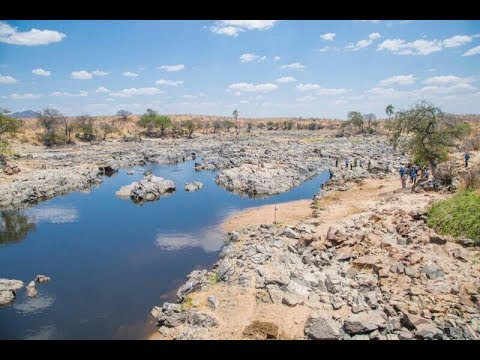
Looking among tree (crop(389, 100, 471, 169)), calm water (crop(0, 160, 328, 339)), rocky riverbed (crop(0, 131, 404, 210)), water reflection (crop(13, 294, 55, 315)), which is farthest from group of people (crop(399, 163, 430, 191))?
water reflection (crop(13, 294, 55, 315))

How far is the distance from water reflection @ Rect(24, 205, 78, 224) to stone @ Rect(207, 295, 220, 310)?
1776 cm

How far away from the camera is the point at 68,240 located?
23.3 meters

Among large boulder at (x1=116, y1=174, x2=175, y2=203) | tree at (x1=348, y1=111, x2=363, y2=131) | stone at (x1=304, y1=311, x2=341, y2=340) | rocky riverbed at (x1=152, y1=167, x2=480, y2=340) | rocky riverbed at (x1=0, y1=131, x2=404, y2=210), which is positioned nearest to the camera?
stone at (x1=304, y1=311, x2=341, y2=340)

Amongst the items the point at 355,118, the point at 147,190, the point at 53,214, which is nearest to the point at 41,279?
the point at 53,214

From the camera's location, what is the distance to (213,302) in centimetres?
1312

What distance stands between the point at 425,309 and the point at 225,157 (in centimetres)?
4362

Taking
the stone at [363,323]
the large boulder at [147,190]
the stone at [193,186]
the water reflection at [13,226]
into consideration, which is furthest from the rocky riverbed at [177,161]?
the stone at [363,323]

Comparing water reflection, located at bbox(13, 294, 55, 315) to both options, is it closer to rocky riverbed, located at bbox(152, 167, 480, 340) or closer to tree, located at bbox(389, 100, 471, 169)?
rocky riverbed, located at bbox(152, 167, 480, 340)

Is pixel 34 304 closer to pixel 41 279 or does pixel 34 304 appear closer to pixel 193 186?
pixel 41 279

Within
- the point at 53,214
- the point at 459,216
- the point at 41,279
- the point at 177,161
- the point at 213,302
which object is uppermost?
the point at 459,216

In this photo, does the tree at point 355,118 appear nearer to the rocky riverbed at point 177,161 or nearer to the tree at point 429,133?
the rocky riverbed at point 177,161

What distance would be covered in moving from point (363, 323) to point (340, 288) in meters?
2.52

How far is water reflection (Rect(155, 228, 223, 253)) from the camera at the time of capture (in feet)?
70.1
